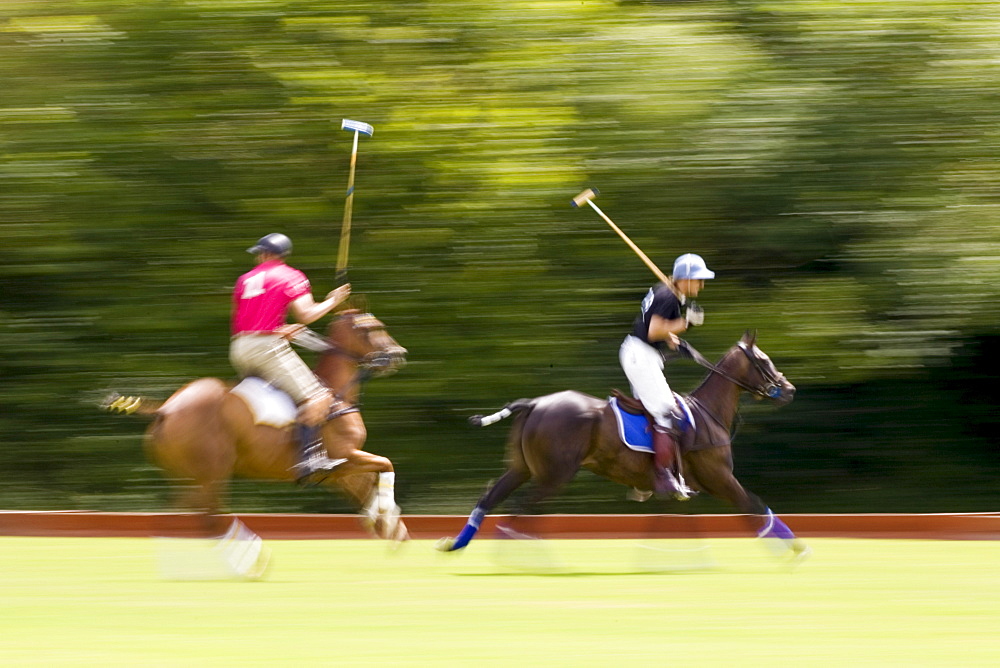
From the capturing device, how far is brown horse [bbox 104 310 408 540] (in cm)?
794

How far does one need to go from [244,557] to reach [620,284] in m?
5.31

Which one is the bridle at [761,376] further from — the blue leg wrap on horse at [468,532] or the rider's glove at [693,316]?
the blue leg wrap on horse at [468,532]

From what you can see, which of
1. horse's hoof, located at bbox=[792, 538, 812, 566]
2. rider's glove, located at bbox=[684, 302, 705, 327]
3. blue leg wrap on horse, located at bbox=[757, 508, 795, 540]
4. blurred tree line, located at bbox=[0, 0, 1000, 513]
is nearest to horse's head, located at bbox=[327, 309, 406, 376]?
rider's glove, located at bbox=[684, 302, 705, 327]

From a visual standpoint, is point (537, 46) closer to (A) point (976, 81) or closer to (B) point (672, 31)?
(B) point (672, 31)

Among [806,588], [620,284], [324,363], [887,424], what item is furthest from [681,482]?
[887,424]

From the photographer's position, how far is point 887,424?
42.0ft

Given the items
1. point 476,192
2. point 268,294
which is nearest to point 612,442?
point 268,294

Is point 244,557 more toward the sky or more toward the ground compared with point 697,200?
more toward the ground

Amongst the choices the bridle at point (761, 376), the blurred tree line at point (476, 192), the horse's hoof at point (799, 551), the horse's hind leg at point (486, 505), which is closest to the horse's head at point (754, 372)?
the bridle at point (761, 376)

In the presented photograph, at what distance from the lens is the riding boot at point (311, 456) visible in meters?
8.30

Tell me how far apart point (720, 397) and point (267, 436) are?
2.63 meters

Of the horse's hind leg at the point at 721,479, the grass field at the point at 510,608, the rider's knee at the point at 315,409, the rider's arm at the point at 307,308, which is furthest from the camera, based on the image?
the horse's hind leg at the point at 721,479

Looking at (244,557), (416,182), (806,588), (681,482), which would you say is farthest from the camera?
(416,182)

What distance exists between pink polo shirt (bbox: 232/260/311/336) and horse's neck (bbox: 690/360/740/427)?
2.42 m
